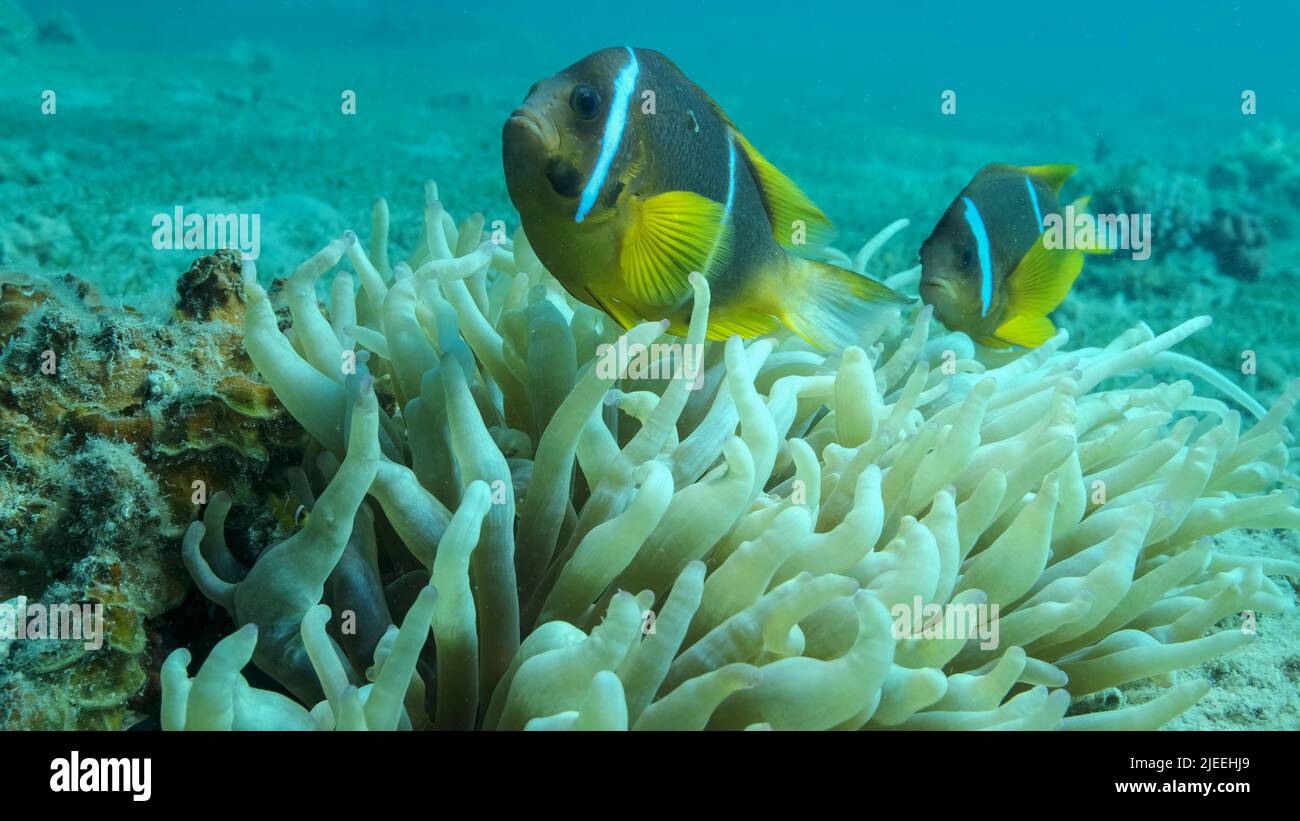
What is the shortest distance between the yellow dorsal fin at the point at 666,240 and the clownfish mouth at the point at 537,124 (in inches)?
6.9

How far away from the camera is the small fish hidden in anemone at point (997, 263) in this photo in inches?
98.3

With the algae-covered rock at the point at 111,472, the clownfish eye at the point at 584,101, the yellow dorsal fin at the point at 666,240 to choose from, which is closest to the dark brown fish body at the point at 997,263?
the yellow dorsal fin at the point at 666,240

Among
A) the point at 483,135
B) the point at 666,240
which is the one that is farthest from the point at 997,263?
the point at 483,135

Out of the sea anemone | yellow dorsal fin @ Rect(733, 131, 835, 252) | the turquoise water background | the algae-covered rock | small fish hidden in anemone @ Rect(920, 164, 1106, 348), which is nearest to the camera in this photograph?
the sea anemone

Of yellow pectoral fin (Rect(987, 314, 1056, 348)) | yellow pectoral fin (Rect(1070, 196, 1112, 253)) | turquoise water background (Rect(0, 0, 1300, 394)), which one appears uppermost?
turquoise water background (Rect(0, 0, 1300, 394))

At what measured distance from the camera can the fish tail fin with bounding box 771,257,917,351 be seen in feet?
5.68

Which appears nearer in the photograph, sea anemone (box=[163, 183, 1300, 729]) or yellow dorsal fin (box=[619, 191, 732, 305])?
sea anemone (box=[163, 183, 1300, 729])

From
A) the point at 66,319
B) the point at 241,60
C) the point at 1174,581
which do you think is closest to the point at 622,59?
the point at 66,319

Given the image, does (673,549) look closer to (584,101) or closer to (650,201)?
(650,201)

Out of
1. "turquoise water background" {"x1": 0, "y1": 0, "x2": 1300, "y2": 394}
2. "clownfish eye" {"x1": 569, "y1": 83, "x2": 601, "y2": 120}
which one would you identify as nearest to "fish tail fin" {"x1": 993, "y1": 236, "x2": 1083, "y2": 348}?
"clownfish eye" {"x1": 569, "y1": 83, "x2": 601, "y2": 120}

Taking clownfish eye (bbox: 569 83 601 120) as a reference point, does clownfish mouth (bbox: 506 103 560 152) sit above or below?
below

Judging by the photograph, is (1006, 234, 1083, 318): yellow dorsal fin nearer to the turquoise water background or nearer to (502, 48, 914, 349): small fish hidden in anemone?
(502, 48, 914, 349): small fish hidden in anemone

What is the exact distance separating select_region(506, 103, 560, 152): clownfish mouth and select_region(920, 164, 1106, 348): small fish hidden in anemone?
1.53 m

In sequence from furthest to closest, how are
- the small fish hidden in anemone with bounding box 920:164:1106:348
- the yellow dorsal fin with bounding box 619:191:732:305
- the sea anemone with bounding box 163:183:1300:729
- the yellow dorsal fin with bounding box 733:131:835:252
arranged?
1. the small fish hidden in anemone with bounding box 920:164:1106:348
2. the yellow dorsal fin with bounding box 733:131:835:252
3. the yellow dorsal fin with bounding box 619:191:732:305
4. the sea anemone with bounding box 163:183:1300:729
